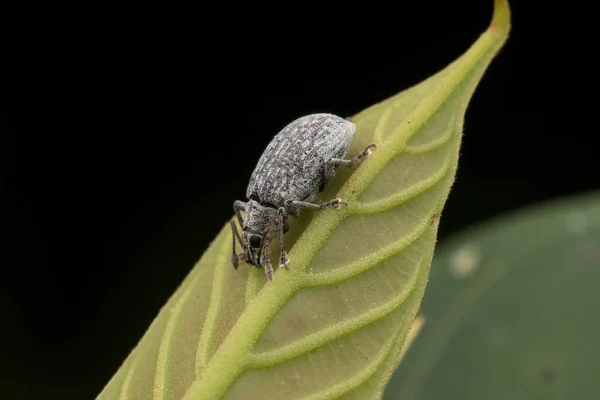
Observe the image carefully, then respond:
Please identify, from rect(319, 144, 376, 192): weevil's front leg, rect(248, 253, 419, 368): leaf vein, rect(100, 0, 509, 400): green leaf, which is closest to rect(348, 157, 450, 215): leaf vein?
rect(100, 0, 509, 400): green leaf

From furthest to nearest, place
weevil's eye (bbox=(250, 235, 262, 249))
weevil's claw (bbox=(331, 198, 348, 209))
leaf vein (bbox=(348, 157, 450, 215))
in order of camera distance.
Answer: weevil's eye (bbox=(250, 235, 262, 249)) → weevil's claw (bbox=(331, 198, 348, 209)) → leaf vein (bbox=(348, 157, 450, 215))

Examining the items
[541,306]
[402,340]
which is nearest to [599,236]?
[541,306]

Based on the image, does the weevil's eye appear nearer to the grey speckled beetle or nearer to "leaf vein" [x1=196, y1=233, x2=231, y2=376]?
the grey speckled beetle

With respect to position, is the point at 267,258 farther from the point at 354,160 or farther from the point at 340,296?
the point at 354,160

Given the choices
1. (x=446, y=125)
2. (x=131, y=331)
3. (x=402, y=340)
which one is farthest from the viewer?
(x=131, y=331)

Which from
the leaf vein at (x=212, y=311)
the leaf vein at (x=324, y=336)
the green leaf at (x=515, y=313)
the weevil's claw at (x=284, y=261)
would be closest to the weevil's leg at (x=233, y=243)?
the leaf vein at (x=212, y=311)

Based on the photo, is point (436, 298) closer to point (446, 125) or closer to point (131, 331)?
point (446, 125)

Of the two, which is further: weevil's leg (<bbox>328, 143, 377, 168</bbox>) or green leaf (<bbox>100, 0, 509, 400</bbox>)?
weevil's leg (<bbox>328, 143, 377, 168</bbox>)

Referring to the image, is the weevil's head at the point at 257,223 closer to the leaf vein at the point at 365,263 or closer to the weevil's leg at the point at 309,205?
the weevil's leg at the point at 309,205
